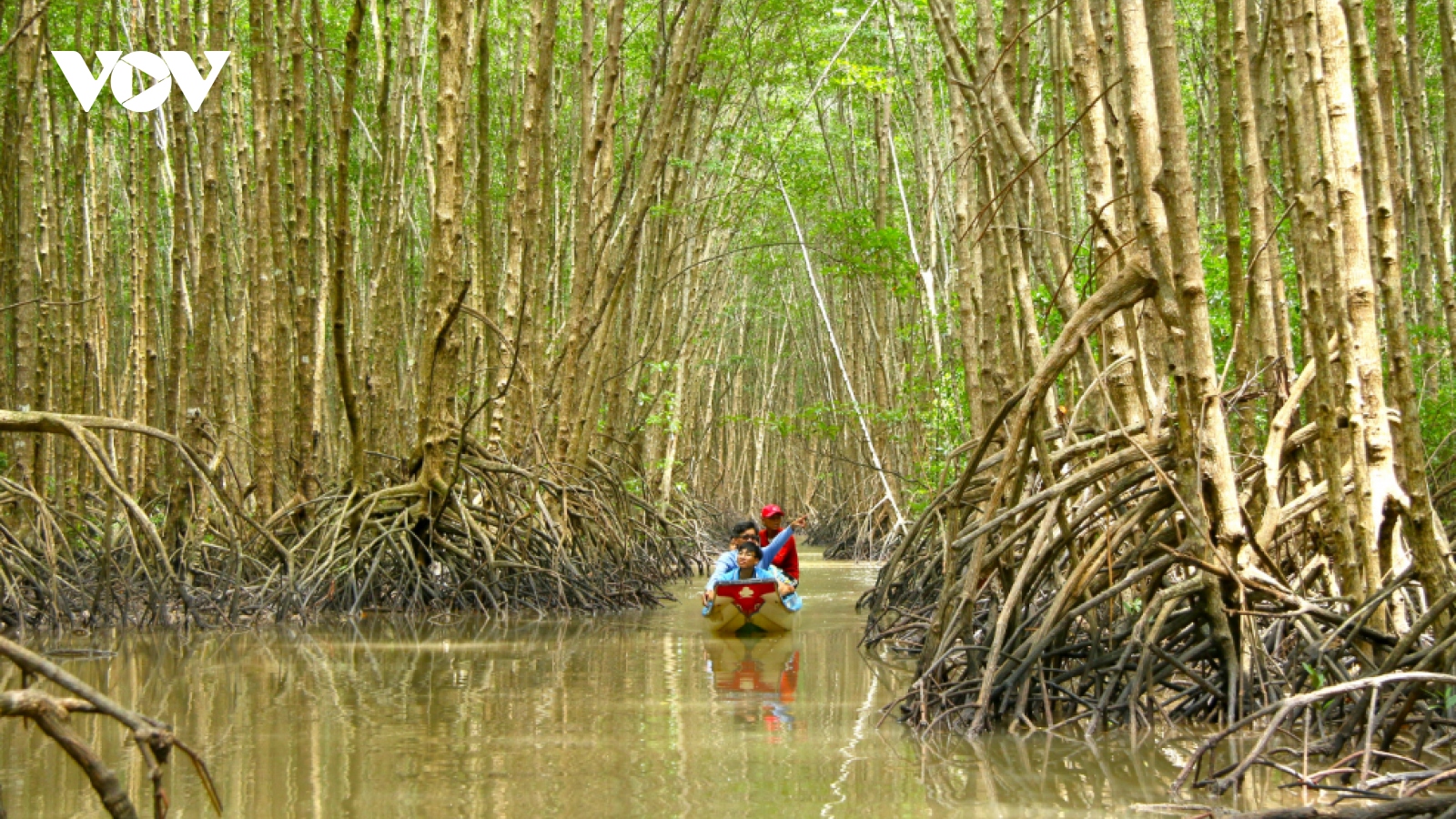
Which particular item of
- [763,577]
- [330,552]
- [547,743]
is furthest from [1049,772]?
[330,552]

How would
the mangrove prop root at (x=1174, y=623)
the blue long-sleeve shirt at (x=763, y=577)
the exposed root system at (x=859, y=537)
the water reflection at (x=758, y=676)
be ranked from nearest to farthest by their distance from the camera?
the mangrove prop root at (x=1174, y=623), the water reflection at (x=758, y=676), the blue long-sleeve shirt at (x=763, y=577), the exposed root system at (x=859, y=537)

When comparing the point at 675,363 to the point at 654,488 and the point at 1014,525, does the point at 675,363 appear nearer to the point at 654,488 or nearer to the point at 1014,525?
the point at 654,488

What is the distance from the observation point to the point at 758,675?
6375 millimetres

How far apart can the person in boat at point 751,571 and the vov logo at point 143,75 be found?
429 centimetres

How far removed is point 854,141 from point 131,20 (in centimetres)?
921

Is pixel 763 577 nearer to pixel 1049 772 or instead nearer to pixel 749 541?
pixel 749 541

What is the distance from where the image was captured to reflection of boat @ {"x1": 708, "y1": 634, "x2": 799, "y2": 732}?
522 cm

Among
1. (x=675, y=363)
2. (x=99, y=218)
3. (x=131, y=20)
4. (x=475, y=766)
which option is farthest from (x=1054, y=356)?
(x=675, y=363)

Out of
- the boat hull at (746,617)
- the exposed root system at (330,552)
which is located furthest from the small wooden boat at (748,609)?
the exposed root system at (330,552)

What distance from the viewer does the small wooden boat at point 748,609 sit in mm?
8180

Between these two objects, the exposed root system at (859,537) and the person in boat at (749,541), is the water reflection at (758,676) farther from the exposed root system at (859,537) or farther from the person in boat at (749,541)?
the exposed root system at (859,537)

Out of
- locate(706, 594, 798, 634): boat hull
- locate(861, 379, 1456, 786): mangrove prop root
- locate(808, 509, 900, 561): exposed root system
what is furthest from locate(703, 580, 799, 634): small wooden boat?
locate(808, 509, 900, 561): exposed root system

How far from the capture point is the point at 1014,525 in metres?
5.26

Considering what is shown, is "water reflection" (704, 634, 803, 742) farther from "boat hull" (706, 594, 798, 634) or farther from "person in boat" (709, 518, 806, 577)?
"person in boat" (709, 518, 806, 577)
